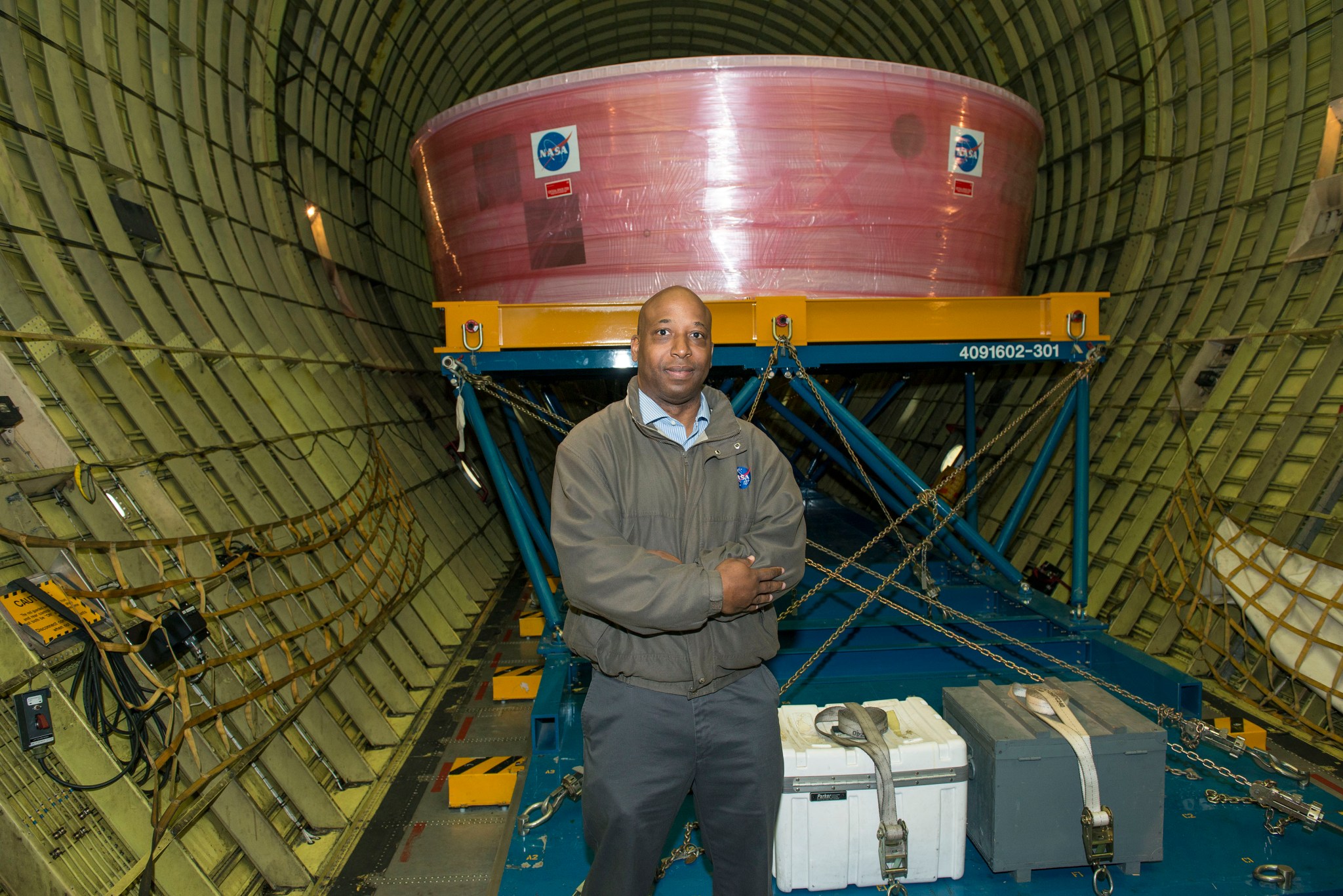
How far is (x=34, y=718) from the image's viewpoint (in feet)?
10.1

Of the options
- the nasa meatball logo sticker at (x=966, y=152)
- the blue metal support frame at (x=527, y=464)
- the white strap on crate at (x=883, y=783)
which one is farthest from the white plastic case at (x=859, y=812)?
the blue metal support frame at (x=527, y=464)

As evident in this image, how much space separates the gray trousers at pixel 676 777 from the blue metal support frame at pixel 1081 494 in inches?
147

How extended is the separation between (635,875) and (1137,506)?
6.33 meters

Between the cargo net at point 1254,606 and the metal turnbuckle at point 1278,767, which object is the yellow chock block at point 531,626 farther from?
the metal turnbuckle at point 1278,767

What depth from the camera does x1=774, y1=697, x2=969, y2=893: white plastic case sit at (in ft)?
10.3

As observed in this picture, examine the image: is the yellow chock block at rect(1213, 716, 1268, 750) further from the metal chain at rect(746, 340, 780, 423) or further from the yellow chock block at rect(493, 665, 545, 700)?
the yellow chock block at rect(493, 665, 545, 700)

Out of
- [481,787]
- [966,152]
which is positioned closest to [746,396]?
[966,152]

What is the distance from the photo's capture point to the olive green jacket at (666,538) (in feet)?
7.45

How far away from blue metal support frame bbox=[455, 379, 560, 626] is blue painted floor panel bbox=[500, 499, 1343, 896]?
63 centimetres

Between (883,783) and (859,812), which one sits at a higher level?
(883,783)

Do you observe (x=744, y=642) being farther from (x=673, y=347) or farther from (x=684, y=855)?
(x=684, y=855)

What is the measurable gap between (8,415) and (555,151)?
10.1ft

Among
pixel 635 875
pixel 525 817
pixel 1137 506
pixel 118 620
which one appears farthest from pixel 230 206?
pixel 1137 506

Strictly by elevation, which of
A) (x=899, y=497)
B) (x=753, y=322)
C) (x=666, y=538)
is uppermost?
(x=753, y=322)
